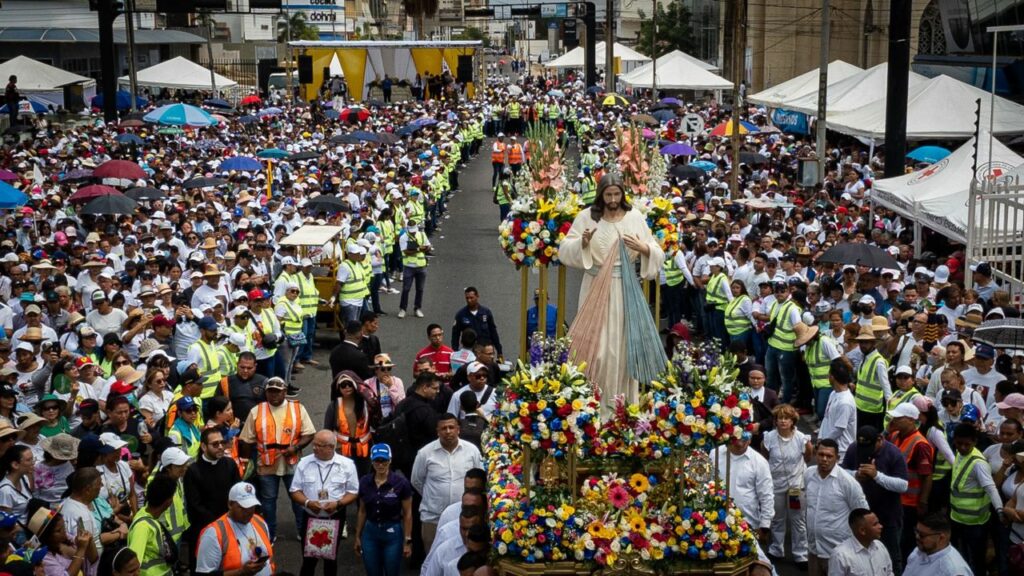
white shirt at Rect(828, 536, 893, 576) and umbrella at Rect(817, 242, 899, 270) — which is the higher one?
umbrella at Rect(817, 242, 899, 270)

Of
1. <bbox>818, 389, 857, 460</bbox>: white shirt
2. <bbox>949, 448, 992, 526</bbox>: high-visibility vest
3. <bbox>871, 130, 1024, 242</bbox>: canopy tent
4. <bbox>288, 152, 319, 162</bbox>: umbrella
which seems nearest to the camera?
<bbox>949, 448, 992, 526</bbox>: high-visibility vest

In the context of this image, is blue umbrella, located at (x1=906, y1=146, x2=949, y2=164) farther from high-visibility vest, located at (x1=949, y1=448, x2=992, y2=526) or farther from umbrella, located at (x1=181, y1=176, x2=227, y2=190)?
high-visibility vest, located at (x1=949, y1=448, x2=992, y2=526)

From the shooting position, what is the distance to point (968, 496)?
10414mm

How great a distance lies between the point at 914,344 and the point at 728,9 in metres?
48.2

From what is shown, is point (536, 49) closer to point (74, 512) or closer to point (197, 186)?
point (197, 186)

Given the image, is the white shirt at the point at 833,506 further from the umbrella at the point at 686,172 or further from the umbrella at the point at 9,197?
the umbrella at the point at 686,172

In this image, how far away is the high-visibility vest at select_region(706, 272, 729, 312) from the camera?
17922 millimetres

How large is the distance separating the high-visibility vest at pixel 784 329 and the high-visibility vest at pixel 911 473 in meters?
4.80

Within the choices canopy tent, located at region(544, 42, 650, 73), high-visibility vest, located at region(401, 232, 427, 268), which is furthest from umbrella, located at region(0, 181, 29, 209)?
canopy tent, located at region(544, 42, 650, 73)

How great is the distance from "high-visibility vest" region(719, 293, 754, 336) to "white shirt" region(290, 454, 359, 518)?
25.0ft

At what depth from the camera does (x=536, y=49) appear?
469 feet

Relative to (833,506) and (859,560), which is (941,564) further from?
A: (833,506)

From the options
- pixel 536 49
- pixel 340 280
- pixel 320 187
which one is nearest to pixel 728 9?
pixel 320 187

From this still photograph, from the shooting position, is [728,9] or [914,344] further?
[728,9]
